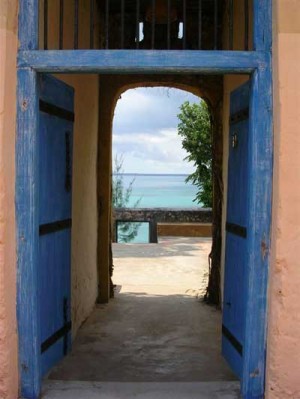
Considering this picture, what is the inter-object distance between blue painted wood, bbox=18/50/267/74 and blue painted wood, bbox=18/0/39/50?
61mm

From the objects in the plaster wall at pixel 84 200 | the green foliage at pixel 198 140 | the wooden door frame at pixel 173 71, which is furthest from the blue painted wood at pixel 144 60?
the green foliage at pixel 198 140

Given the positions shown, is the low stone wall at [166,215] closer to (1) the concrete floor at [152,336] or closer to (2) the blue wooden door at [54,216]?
(1) the concrete floor at [152,336]

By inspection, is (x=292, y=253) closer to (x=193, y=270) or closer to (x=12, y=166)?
(x=12, y=166)

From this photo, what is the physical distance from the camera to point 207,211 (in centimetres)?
1538

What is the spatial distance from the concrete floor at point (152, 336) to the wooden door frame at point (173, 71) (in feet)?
2.27

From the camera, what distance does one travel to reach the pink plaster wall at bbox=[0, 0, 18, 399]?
3367mm

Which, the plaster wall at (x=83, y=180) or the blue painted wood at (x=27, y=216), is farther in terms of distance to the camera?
the plaster wall at (x=83, y=180)

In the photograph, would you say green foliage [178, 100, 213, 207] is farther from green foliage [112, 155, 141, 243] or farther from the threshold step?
the threshold step

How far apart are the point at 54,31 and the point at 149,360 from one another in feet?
9.47

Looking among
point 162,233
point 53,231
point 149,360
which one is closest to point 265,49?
point 53,231

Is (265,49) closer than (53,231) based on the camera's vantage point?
Yes

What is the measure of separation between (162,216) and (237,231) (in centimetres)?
1144

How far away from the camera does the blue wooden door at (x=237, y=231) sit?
4.06 m

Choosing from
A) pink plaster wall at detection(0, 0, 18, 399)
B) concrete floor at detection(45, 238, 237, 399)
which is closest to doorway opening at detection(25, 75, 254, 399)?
concrete floor at detection(45, 238, 237, 399)
